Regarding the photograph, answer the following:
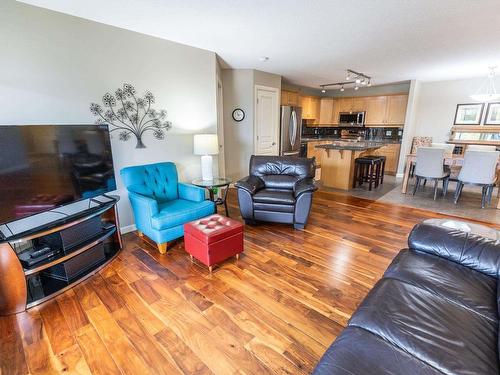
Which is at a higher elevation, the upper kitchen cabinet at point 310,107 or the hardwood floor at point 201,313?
the upper kitchen cabinet at point 310,107

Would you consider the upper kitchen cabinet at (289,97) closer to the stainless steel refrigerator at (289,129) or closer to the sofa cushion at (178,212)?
the stainless steel refrigerator at (289,129)

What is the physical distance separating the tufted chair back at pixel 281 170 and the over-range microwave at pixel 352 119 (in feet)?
15.2

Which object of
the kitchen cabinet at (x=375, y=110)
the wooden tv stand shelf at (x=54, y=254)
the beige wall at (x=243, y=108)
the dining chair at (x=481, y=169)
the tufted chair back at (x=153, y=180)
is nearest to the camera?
the wooden tv stand shelf at (x=54, y=254)

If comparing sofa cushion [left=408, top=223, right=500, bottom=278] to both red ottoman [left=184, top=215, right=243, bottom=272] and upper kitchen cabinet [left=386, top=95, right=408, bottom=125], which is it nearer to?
red ottoman [left=184, top=215, right=243, bottom=272]

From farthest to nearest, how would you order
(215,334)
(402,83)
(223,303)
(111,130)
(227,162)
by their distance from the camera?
(402,83), (227,162), (111,130), (223,303), (215,334)

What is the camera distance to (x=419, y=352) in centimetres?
103

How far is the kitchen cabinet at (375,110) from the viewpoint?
7.04 meters

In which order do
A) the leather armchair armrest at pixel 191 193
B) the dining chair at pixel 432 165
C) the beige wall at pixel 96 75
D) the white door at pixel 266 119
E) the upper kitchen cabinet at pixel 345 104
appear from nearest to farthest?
the beige wall at pixel 96 75
the leather armchair armrest at pixel 191 193
the dining chair at pixel 432 165
the white door at pixel 266 119
the upper kitchen cabinet at pixel 345 104

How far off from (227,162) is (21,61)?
140 inches

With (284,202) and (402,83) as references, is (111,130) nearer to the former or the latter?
(284,202)

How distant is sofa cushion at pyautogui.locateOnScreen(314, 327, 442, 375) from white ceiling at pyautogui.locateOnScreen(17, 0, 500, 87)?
8.61 feet

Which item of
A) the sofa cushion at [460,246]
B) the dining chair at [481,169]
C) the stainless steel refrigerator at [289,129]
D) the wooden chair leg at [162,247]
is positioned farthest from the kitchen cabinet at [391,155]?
the wooden chair leg at [162,247]

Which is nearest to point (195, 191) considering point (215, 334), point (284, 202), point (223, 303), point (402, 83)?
point (284, 202)

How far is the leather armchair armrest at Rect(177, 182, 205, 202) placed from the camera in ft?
10.2
